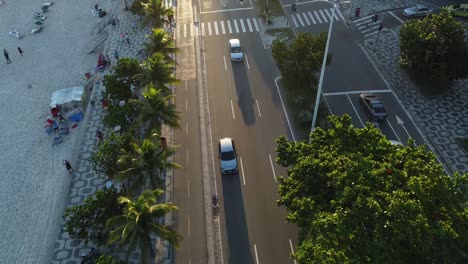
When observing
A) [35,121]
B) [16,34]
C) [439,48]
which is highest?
[16,34]

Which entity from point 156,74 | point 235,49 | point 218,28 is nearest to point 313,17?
point 218,28

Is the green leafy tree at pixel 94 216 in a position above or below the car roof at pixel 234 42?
below

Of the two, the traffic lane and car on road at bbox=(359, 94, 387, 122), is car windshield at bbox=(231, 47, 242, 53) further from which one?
car on road at bbox=(359, 94, 387, 122)

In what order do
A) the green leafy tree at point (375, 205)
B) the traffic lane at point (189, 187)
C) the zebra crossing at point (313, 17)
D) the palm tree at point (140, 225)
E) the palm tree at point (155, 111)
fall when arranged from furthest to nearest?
the zebra crossing at point (313, 17) < the palm tree at point (155, 111) < the traffic lane at point (189, 187) < the palm tree at point (140, 225) < the green leafy tree at point (375, 205)

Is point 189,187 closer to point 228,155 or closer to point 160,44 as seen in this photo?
point 228,155

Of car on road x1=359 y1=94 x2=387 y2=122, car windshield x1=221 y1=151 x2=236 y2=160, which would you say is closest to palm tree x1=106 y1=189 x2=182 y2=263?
car windshield x1=221 y1=151 x2=236 y2=160

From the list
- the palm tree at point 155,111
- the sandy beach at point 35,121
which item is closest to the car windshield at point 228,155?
the palm tree at point 155,111

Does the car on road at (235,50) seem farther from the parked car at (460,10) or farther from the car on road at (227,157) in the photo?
the parked car at (460,10)
